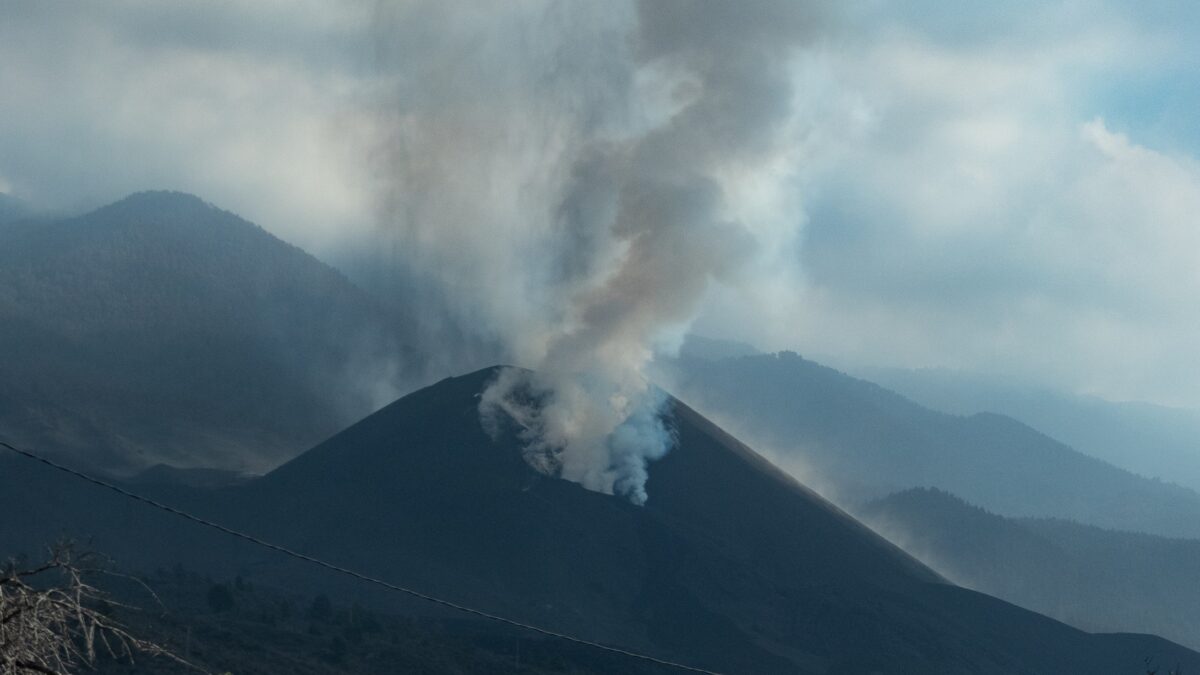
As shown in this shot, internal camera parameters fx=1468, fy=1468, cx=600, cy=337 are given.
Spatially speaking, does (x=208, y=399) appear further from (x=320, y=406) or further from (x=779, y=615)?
(x=779, y=615)

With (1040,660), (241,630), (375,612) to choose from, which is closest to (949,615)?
(1040,660)

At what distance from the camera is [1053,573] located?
7087 inches

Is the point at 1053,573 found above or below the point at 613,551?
above

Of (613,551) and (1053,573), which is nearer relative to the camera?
(613,551)

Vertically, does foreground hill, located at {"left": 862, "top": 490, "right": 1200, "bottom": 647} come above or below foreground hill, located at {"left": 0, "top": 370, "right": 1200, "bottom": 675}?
above

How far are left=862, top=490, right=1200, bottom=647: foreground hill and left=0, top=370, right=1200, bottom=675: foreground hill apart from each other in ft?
186

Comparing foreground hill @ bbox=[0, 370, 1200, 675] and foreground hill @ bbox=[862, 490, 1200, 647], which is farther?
foreground hill @ bbox=[862, 490, 1200, 647]

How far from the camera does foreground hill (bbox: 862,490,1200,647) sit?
163 m

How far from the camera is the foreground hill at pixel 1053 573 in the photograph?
163 m

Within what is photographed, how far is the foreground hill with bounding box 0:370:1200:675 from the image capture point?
8662 cm

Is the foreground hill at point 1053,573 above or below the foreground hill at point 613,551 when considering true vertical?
above

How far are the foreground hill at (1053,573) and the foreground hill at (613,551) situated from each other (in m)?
56.6

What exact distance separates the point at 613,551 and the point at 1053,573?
10153cm

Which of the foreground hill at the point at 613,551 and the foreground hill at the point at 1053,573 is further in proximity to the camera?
the foreground hill at the point at 1053,573
